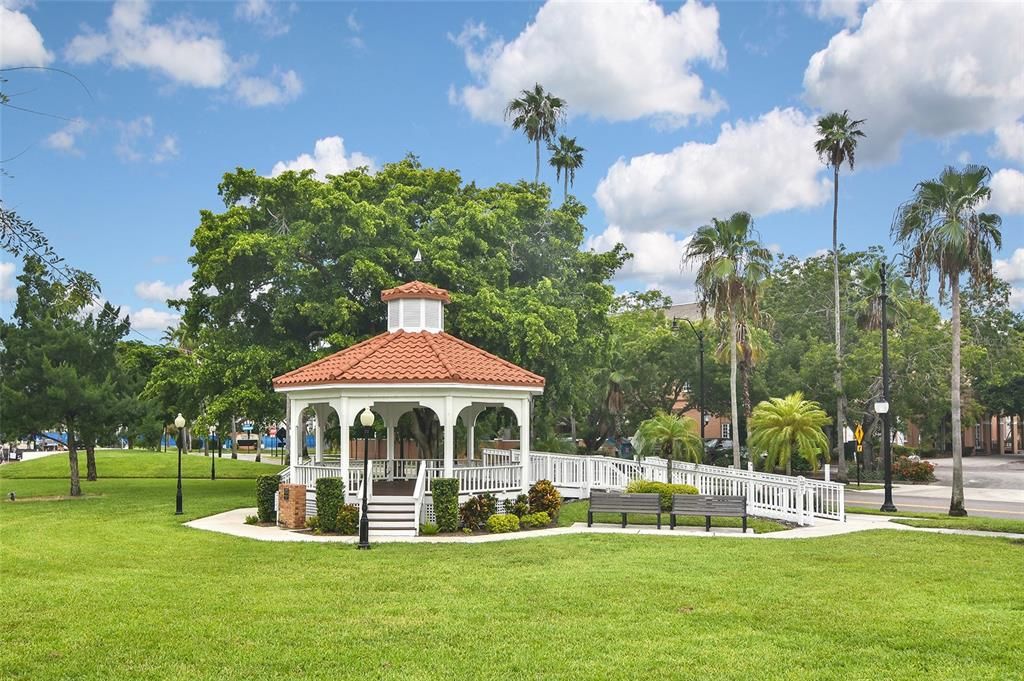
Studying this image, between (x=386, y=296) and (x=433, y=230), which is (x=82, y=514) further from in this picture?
(x=433, y=230)

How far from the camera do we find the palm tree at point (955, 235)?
24.2m

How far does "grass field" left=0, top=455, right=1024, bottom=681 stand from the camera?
866cm

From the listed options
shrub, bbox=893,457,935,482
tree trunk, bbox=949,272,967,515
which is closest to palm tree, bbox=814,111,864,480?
shrub, bbox=893,457,935,482

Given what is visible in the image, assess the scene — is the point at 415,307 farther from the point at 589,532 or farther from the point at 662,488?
the point at 589,532

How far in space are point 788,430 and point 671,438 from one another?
155 inches

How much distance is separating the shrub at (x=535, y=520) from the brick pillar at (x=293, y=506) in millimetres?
5295

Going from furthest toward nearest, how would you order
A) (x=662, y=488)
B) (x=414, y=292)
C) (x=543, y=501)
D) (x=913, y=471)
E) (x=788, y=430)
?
(x=913, y=471) < (x=788, y=430) < (x=414, y=292) < (x=662, y=488) < (x=543, y=501)

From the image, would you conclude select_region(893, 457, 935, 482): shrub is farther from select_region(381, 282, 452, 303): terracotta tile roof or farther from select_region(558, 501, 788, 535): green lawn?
select_region(381, 282, 452, 303): terracotta tile roof

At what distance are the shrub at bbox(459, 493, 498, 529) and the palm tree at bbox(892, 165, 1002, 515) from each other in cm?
1345

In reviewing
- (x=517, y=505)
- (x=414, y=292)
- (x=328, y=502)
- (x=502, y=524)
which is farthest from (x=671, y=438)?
(x=328, y=502)

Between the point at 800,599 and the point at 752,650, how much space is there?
2.93m

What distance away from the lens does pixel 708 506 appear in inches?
778

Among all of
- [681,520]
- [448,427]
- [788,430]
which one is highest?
[448,427]

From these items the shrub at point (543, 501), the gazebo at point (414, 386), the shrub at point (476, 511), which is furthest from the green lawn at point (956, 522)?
the shrub at point (476, 511)
